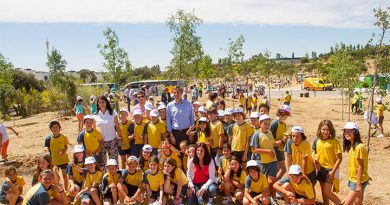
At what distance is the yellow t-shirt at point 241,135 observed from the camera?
7.51 meters

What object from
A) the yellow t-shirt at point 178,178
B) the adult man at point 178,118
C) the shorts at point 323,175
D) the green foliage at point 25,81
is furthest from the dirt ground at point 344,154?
the green foliage at point 25,81

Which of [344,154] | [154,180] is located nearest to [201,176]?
[154,180]

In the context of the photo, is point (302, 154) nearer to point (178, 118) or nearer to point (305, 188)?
point (305, 188)

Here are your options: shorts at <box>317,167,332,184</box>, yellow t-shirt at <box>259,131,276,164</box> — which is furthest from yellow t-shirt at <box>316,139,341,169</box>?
yellow t-shirt at <box>259,131,276,164</box>

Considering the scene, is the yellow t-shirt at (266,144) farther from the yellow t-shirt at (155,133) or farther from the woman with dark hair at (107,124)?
the woman with dark hair at (107,124)

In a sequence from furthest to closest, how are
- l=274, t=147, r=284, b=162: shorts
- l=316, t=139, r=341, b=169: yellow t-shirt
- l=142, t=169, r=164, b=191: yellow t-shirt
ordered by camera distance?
l=274, t=147, r=284, b=162: shorts, l=142, t=169, r=164, b=191: yellow t-shirt, l=316, t=139, r=341, b=169: yellow t-shirt

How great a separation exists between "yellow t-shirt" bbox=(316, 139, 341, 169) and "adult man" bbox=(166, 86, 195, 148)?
2926 millimetres

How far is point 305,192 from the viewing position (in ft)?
20.3

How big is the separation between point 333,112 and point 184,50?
35.6 ft

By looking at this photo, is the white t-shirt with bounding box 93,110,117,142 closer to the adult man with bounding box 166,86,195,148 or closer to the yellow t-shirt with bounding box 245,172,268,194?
the adult man with bounding box 166,86,195,148

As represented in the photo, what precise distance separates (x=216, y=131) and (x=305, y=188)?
7.67 ft

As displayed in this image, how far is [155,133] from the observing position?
26.2 ft

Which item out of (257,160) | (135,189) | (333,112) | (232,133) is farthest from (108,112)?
(333,112)

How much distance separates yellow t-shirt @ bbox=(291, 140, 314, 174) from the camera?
21.0 ft
